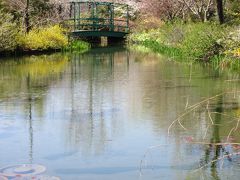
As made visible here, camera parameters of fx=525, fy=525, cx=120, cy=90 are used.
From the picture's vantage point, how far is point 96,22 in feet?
116

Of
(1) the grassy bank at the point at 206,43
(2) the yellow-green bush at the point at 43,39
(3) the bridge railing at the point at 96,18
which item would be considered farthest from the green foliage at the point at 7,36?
(3) the bridge railing at the point at 96,18

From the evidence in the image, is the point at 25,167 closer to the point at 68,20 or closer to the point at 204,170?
the point at 204,170

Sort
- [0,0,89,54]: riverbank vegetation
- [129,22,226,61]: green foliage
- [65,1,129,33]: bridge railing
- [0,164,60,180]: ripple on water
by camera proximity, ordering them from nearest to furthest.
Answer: [0,164,60,180]: ripple on water
[129,22,226,61]: green foliage
[0,0,89,54]: riverbank vegetation
[65,1,129,33]: bridge railing

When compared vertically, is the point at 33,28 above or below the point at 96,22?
below

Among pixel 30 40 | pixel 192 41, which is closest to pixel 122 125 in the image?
pixel 192 41

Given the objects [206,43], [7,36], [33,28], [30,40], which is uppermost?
[33,28]

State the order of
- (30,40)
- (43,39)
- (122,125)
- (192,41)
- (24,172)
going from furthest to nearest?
(43,39) → (30,40) → (192,41) → (122,125) → (24,172)

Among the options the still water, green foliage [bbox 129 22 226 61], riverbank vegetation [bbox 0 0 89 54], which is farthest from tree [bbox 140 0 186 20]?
Result: the still water

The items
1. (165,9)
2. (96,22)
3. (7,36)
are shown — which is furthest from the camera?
(96,22)

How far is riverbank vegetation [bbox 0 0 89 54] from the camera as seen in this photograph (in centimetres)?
2288

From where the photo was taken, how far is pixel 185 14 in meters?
33.9

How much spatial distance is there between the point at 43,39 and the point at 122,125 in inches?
661

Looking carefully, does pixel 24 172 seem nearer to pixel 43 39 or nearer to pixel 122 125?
pixel 122 125

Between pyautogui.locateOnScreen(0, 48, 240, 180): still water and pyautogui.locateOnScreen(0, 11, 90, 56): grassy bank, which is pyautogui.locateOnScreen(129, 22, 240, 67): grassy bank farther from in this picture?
pyautogui.locateOnScreen(0, 11, 90, 56): grassy bank
